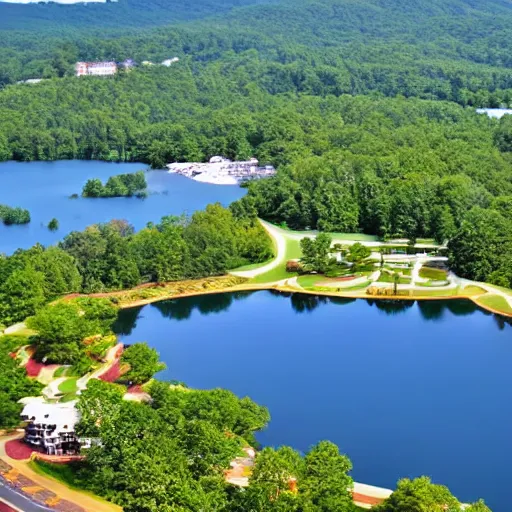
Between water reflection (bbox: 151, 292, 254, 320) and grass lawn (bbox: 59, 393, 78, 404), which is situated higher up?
grass lawn (bbox: 59, 393, 78, 404)

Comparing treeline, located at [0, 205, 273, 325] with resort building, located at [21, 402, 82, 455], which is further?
treeline, located at [0, 205, 273, 325]

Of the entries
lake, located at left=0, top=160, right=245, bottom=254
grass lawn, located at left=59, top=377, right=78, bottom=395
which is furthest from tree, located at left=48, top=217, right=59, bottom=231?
grass lawn, located at left=59, top=377, right=78, bottom=395

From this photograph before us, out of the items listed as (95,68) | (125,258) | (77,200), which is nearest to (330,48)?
(95,68)

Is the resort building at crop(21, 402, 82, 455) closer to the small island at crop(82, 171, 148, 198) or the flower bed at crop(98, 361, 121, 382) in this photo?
the flower bed at crop(98, 361, 121, 382)

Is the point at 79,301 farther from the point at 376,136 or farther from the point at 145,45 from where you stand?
the point at 145,45

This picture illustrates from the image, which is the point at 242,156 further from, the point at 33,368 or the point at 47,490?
the point at 47,490

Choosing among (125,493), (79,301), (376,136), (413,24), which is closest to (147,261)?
(79,301)
